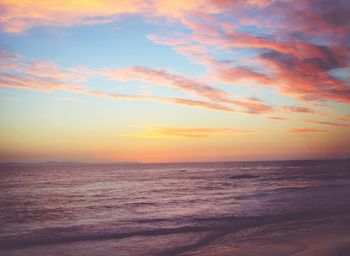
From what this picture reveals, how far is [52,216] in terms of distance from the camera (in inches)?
850

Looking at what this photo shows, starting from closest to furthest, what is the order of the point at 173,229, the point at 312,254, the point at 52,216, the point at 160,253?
1. the point at 312,254
2. the point at 160,253
3. the point at 173,229
4. the point at 52,216

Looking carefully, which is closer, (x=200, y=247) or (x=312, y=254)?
(x=312, y=254)

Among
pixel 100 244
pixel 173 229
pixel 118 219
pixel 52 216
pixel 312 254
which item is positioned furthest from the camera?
pixel 52 216

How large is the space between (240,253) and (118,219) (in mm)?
10151

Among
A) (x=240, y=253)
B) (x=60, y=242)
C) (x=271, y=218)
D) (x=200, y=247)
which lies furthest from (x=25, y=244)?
(x=271, y=218)

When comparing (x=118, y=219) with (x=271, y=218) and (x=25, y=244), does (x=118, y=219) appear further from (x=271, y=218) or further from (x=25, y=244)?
(x=271, y=218)

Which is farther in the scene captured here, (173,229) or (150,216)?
(150,216)

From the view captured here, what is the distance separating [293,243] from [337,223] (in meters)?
5.35

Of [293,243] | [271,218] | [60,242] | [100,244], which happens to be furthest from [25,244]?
[271,218]

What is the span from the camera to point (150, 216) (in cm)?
2072

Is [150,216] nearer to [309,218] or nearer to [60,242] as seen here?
[60,242]

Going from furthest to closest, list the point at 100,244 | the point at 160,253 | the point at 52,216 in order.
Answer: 1. the point at 52,216
2. the point at 100,244
3. the point at 160,253

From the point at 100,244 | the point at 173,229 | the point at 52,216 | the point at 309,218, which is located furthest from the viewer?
the point at 52,216

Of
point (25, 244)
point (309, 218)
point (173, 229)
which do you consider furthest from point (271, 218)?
point (25, 244)
